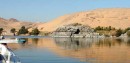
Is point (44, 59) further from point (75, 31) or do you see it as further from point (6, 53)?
point (75, 31)

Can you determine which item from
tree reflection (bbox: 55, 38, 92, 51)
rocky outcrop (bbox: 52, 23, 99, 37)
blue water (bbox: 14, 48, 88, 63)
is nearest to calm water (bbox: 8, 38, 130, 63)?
blue water (bbox: 14, 48, 88, 63)

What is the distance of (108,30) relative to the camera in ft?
565

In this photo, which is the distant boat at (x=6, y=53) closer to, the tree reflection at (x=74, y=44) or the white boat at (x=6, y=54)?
the white boat at (x=6, y=54)

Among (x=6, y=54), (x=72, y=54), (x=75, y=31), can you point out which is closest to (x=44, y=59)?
(x=72, y=54)

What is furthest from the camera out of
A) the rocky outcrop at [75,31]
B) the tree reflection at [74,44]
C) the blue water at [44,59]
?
the rocky outcrop at [75,31]

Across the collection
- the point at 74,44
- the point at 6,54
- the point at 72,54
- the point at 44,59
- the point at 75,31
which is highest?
the point at 6,54

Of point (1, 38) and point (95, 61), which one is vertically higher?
point (1, 38)

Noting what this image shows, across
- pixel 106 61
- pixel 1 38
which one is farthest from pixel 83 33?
pixel 1 38

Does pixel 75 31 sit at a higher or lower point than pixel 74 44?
higher

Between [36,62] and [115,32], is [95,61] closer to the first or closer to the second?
[36,62]

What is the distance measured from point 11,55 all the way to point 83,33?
14643 cm

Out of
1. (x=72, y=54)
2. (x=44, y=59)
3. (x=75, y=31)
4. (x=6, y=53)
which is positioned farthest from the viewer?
(x=75, y=31)

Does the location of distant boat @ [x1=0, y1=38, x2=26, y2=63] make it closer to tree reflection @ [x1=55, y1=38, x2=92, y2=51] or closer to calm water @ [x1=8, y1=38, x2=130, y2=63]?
calm water @ [x1=8, y1=38, x2=130, y2=63]

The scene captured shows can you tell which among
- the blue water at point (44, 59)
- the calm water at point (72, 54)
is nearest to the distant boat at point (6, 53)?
the blue water at point (44, 59)
